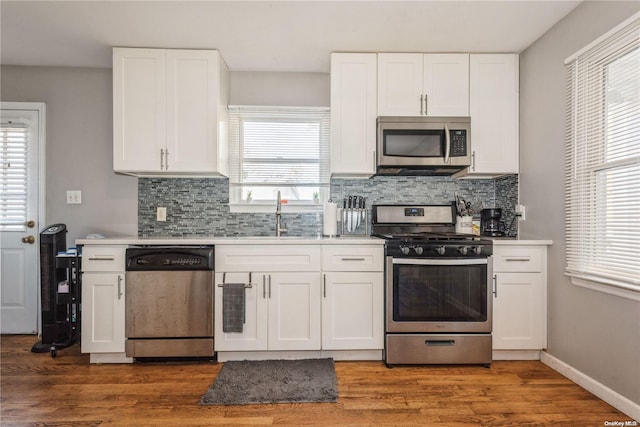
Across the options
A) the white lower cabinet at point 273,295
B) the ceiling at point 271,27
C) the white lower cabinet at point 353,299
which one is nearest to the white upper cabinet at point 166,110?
the ceiling at point 271,27

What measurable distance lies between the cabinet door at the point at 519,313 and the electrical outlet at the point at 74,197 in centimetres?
352

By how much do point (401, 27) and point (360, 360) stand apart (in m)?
2.40

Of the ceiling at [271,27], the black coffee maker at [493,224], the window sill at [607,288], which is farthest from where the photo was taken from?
the black coffee maker at [493,224]

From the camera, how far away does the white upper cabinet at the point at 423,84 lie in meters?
2.80

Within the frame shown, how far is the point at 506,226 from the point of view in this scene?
298 cm

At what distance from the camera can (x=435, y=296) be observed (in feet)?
8.06

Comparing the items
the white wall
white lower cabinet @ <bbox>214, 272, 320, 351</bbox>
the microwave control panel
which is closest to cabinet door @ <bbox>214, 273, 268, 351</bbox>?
white lower cabinet @ <bbox>214, 272, 320, 351</bbox>

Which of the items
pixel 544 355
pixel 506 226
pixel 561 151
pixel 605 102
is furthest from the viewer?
pixel 506 226

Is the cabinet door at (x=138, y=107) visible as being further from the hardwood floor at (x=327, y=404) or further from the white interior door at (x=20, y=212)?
the hardwood floor at (x=327, y=404)

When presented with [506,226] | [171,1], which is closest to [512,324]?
[506,226]

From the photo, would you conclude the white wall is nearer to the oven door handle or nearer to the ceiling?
the ceiling

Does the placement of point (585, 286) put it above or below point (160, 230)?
below

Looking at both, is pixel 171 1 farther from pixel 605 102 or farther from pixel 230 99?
pixel 605 102

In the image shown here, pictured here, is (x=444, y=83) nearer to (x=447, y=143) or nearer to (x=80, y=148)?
(x=447, y=143)
